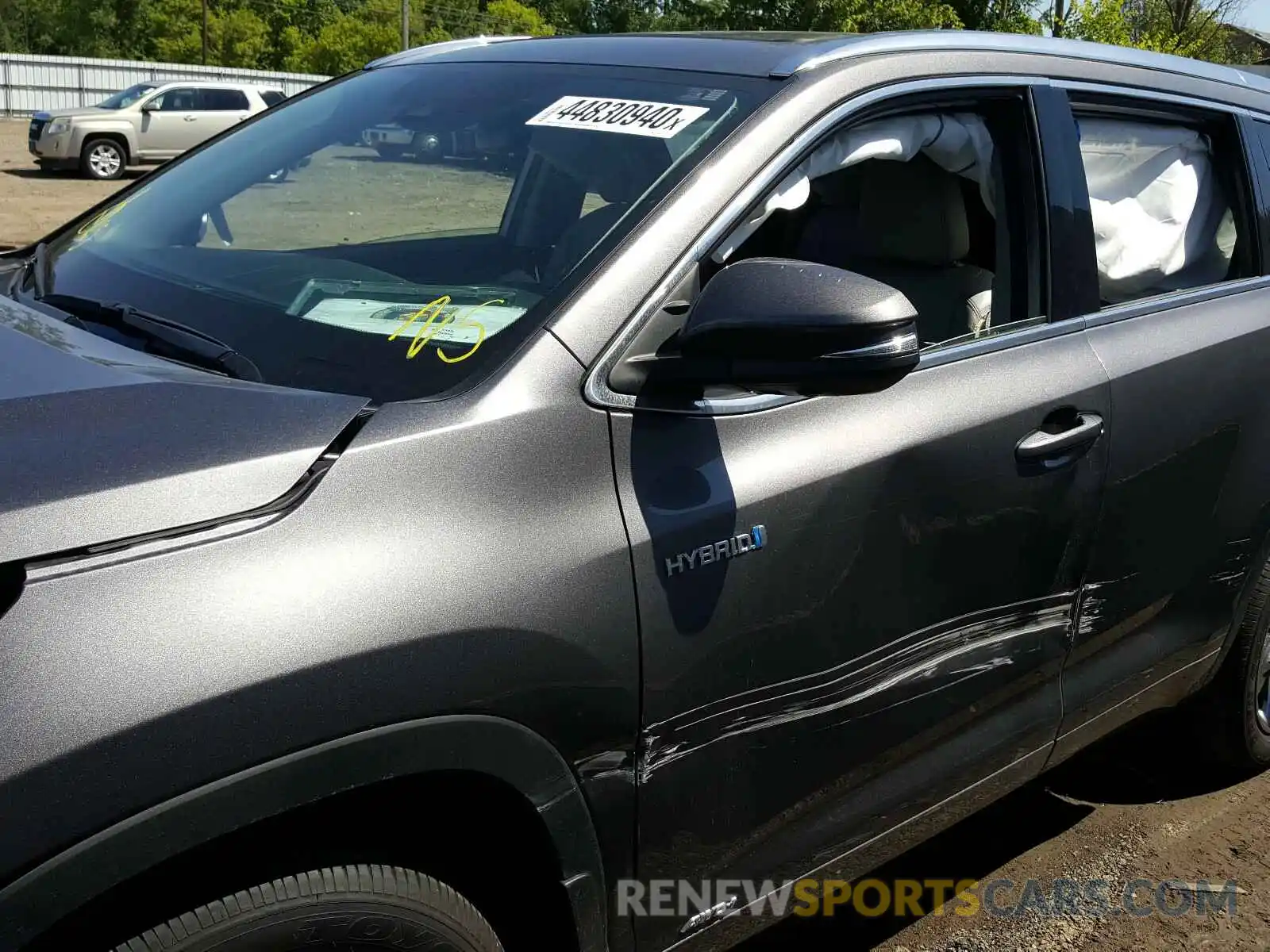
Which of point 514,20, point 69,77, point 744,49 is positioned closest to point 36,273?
point 744,49

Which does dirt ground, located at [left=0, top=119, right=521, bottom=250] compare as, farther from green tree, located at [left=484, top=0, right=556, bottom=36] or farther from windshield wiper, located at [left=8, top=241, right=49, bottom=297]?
green tree, located at [left=484, top=0, right=556, bottom=36]

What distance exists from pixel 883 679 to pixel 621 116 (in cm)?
105

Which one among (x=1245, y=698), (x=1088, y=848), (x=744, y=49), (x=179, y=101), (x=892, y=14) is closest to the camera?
(x=744, y=49)

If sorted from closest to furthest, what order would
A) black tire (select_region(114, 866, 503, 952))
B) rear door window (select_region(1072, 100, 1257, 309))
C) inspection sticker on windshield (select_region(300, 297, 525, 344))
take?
black tire (select_region(114, 866, 503, 952)), inspection sticker on windshield (select_region(300, 297, 525, 344)), rear door window (select_region(1072, 100, 1257, 309))

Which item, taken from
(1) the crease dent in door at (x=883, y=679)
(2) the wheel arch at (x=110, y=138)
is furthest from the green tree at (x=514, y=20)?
(1) the crease dent in door at (x=883, y=679)

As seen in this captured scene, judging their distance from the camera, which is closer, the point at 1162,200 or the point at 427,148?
the point at 427,148

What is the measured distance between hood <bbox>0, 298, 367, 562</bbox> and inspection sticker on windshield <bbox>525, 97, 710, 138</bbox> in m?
0.74

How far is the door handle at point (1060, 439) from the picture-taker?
7.53 feet

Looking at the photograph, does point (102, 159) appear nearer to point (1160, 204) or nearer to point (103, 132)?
point (103, 132)

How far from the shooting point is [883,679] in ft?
6.88

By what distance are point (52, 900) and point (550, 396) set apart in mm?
846

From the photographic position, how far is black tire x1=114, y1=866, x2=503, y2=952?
1.40 meters

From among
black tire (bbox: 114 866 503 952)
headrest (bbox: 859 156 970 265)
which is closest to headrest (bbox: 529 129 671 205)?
headrest (bbox: 859 156 970 265)

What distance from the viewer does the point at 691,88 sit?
2.18 meters
